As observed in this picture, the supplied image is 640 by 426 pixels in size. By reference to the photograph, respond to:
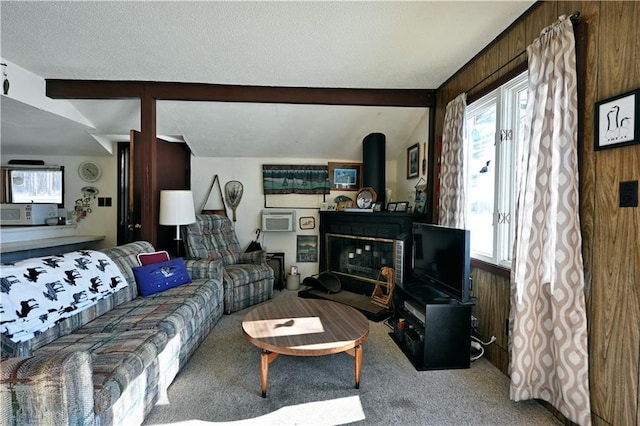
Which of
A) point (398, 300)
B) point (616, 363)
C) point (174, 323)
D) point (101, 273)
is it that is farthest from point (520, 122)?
point (101, 273)

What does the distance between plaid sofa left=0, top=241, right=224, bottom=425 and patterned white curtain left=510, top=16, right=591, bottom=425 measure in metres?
2.09

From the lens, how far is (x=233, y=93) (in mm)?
3082

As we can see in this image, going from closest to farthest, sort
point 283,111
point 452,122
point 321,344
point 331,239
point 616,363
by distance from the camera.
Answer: point 616,363
point 321,344
point 452,122
point 283,111
point 331,239

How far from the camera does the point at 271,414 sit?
5.37 ft

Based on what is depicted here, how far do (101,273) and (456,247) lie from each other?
2.59 m

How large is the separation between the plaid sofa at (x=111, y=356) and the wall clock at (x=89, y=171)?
2453 millimetres

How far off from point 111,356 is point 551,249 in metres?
2.39

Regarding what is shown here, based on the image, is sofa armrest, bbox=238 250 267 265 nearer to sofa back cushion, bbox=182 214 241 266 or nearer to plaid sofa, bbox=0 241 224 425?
sofa back cushion, bbox=182 214 241 266

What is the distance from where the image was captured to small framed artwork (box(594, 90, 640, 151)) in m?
1.27

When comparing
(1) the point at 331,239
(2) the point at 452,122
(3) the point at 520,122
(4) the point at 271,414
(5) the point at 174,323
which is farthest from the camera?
(1) the point at 331,239

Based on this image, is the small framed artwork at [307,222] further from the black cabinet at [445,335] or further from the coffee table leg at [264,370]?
the coffee table leg at [264,370]

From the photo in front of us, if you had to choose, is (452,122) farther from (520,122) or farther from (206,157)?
(206,157)

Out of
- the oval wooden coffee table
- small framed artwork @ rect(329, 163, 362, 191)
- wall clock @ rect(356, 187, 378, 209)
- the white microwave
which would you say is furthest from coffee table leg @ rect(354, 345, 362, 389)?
the white microwave

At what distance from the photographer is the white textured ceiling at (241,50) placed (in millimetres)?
1888
